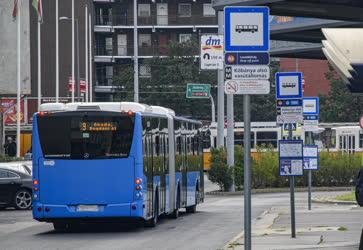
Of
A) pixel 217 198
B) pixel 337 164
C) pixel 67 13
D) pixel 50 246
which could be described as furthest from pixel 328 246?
pixel 67 13

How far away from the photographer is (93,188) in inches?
852

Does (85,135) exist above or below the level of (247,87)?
below

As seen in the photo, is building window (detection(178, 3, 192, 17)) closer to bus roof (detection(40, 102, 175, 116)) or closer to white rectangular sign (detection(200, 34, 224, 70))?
white rectangular sign (detection(200, 34, 224, 70))

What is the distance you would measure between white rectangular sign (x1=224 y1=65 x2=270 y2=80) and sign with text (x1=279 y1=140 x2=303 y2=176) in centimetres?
767

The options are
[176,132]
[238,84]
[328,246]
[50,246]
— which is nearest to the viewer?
[238,84]

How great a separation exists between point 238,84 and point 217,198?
100 ft

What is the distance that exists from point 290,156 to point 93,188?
4.88 metres

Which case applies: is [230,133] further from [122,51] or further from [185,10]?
[185,10]

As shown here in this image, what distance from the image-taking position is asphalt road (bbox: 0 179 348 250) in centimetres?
1933

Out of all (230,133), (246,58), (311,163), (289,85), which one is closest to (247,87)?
(246,58)

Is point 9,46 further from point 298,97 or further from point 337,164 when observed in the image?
point 298,97

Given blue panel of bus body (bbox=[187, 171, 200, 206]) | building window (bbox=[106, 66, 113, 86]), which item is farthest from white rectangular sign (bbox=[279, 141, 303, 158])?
building window (bbox=[106, 66, 113, 86])

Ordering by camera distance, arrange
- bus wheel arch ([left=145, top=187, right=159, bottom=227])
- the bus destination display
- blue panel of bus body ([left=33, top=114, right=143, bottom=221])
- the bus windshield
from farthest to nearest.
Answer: bus wheel arch ([left=145, top=187, right=159, bottom=227]), the bus destination display, the bus windshield, blue panel of bus body ([left=33, top=114, right=143, bottom=221])

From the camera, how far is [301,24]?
21484 mm
